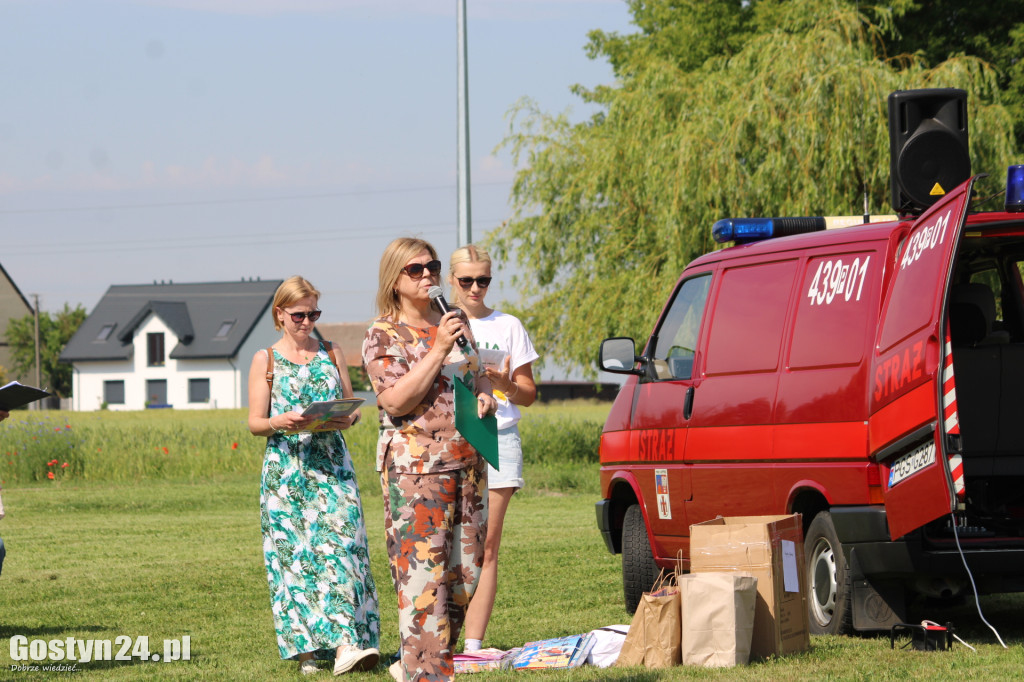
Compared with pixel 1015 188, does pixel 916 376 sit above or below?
below

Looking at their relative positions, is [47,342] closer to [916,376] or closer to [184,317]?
[184,317]

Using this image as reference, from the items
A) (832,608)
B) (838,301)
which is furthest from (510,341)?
(832,608)

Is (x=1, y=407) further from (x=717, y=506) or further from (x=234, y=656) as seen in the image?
(x=717, y=506)

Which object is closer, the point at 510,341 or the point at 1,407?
the point at 1,407

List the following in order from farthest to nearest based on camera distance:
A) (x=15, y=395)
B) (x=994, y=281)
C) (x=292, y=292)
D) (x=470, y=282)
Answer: (x=994, y=281), (x=292, y=292), (x=470, y=282), (x=15, y=395)

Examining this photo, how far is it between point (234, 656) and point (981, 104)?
17.7m

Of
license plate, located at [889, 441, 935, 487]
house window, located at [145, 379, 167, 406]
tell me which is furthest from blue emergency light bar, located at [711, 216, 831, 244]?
house window, located at [145, 379, 167, 406]

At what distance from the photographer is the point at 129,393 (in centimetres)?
8994

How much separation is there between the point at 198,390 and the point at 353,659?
83736 millimetres

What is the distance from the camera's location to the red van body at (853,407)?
6.41 meters

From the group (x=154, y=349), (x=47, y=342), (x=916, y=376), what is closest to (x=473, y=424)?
(x=916, y=376)

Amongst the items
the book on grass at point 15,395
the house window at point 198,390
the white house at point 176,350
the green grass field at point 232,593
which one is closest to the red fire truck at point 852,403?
the green grass field at point 232,593

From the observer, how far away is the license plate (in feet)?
20.3

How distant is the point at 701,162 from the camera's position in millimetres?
22516
